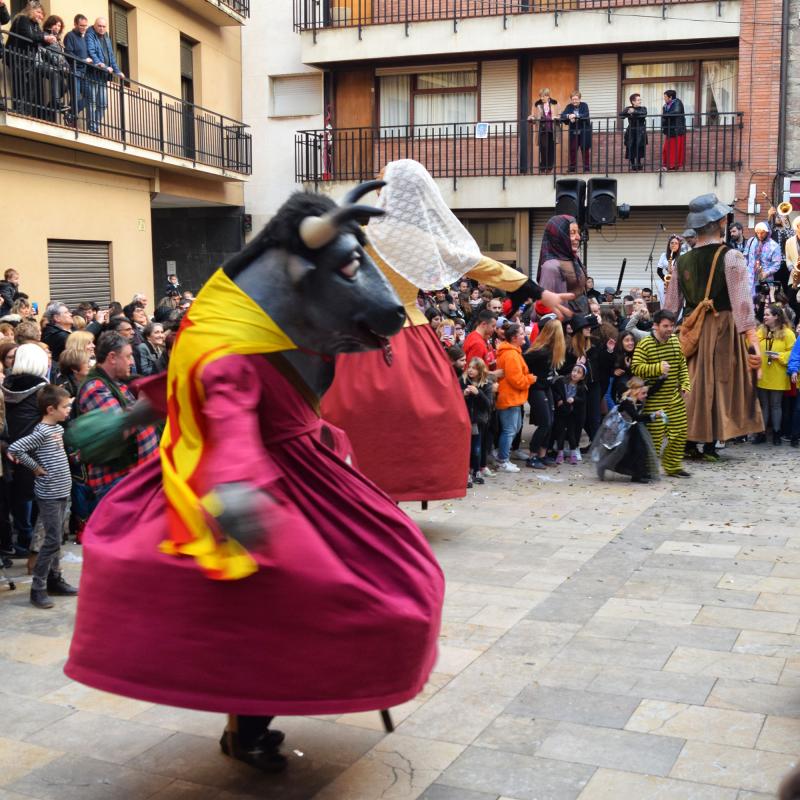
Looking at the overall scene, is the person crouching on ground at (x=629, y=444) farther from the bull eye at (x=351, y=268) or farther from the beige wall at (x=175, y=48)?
the beige wall at (x=175, y=48)

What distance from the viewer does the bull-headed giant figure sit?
3385mm

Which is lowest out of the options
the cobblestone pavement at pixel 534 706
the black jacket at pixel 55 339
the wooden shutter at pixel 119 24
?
the cobblestone pavement at pixel 534 706

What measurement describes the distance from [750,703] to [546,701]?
0.89m

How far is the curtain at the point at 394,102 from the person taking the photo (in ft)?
82.0

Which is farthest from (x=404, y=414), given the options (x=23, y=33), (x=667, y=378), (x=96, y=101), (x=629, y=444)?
(x=96, y=101)

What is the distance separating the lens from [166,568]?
3471 millimetres

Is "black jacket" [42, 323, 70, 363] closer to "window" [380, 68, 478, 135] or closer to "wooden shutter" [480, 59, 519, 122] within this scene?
"window" [380, 68, 478, 135]

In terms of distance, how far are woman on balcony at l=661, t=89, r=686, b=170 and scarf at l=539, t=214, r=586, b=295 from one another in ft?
40.0

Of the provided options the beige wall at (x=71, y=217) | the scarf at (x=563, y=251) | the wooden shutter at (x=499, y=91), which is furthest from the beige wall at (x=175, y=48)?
the scarf at (x=563, y=251)

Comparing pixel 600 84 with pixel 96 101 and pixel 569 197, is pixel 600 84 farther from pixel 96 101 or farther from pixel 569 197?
pixel 569 197

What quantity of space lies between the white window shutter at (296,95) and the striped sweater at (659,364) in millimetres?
16448

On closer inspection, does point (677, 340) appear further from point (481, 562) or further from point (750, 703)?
point (750, 703)

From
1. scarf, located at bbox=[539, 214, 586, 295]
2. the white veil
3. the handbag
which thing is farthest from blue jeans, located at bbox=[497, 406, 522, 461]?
the white veil

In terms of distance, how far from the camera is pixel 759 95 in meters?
21.9
